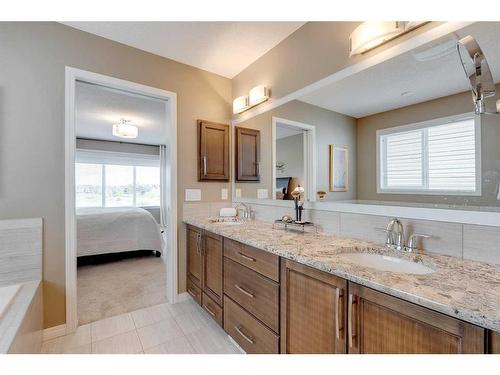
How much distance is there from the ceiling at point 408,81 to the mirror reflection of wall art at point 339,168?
0.25m

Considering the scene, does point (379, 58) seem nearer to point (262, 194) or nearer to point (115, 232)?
point (262, 194)

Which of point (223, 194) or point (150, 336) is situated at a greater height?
point (223, 194)

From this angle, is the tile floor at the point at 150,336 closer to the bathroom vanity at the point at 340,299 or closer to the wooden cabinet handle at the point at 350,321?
the bathroom vanity at the point at 340,299

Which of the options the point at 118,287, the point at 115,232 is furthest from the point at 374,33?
the point at 115,232

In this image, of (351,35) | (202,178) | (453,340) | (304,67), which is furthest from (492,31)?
(202,178)

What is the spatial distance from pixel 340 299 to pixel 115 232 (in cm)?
349

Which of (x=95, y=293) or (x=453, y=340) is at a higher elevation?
(x=453, y=340)

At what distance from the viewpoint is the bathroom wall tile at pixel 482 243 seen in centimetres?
99

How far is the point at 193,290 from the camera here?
2197 millimetres

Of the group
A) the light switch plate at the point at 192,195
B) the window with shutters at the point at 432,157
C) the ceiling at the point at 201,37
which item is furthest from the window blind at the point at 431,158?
the light switch plate at the point at 192,195

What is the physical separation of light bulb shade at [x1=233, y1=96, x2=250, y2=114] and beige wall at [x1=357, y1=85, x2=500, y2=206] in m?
1.27
